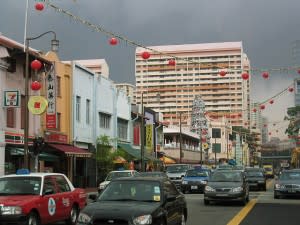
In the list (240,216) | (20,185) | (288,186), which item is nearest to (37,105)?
(288,186)

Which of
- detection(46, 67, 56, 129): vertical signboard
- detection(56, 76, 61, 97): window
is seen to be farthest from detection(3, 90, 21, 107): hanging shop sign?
detection(56, 76, 61, 97): window

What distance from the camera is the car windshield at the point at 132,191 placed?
1158cm

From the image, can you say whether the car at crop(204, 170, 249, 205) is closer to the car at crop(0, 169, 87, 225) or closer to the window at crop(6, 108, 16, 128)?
the car at crop(0, 169, 87, 225)

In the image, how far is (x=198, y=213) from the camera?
1970 centimetres

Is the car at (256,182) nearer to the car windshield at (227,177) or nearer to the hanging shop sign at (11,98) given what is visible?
the car windshield at (227,177)

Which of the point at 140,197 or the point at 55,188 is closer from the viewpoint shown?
the point at 140,197

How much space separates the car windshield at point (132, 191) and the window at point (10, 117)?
20.2 meters

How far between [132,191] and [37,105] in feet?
60.8

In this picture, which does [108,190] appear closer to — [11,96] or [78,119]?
[11,96]

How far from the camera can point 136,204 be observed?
1108cm

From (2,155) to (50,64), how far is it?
796 centimetres

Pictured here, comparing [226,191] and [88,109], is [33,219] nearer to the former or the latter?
[226,191]

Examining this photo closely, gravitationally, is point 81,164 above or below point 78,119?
below

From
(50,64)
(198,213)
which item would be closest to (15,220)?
(198,213)
